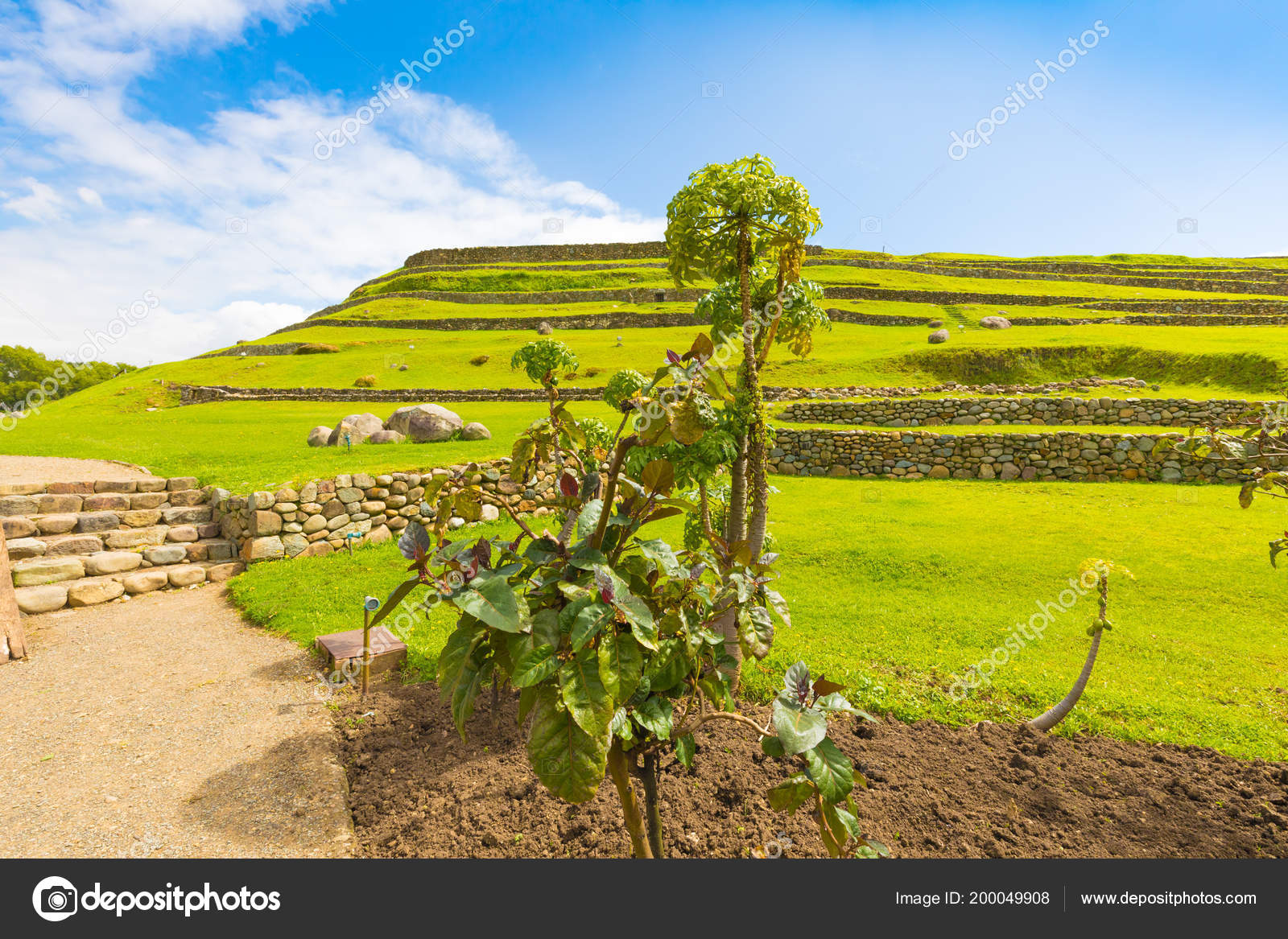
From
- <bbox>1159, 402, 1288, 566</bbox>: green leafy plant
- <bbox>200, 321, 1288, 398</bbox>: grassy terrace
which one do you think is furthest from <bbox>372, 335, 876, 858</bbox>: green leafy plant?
<bbox>200, 321, 1288, 398</bbox>: grassy terrace

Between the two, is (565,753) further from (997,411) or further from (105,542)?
(997,411)

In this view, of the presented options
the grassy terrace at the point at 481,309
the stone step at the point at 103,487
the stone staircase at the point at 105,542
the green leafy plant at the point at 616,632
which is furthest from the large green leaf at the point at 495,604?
the grassy terrace at the point at 481,309

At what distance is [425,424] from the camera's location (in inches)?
623

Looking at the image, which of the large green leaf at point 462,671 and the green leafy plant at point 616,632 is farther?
the large green leaf at point 462,671

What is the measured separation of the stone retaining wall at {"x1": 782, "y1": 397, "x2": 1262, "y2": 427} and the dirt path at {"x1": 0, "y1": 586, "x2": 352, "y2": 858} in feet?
47.1

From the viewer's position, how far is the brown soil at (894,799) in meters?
2.97

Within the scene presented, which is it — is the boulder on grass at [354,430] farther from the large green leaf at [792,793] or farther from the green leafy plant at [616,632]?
the large green leaf at [792,793]

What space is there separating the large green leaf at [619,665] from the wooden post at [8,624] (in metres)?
6.90

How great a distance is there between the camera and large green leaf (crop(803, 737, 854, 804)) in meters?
1.62

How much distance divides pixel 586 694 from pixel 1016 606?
22.3 ft

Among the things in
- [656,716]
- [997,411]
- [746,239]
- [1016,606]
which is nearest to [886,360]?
[997,411]

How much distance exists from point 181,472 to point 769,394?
1729cm

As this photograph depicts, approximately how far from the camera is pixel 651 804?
223 cm

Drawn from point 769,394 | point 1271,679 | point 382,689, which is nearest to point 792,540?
point 1271,679
